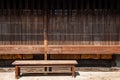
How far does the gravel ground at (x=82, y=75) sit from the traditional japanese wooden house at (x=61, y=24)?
0.81 m

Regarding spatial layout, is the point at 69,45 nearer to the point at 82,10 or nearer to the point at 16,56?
the point at 82,10

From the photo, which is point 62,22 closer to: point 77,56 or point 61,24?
point 61,24

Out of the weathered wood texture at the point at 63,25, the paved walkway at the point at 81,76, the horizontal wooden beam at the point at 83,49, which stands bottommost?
the paved walkway at the point at 81,76

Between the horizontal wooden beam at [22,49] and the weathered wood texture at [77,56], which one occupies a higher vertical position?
the horizontal wooden beam at [22,49]

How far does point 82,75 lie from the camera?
823cm

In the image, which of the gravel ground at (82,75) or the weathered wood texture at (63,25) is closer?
the gravel ground at (82,75)

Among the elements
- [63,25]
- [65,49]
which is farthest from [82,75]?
[63,25]

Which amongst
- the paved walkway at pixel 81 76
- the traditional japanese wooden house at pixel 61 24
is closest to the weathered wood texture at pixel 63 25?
the traditional japanese wooden house at pixel 61 24

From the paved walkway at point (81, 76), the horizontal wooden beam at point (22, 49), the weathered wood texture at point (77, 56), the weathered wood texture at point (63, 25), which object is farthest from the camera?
the weathered wood texture at point (77, 56)

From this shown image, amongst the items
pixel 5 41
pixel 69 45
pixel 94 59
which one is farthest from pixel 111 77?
pixel 5 41

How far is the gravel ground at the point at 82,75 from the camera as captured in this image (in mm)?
7750

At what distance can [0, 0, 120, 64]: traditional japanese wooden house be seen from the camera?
8.67 m

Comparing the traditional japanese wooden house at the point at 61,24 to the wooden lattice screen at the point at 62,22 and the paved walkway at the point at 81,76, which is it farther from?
the paved walkway at the point at 81,76

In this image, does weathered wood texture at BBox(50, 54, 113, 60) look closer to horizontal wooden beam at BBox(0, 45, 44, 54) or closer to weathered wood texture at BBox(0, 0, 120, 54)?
weathered wood texture at BBox(0, 0, 120, 54)
